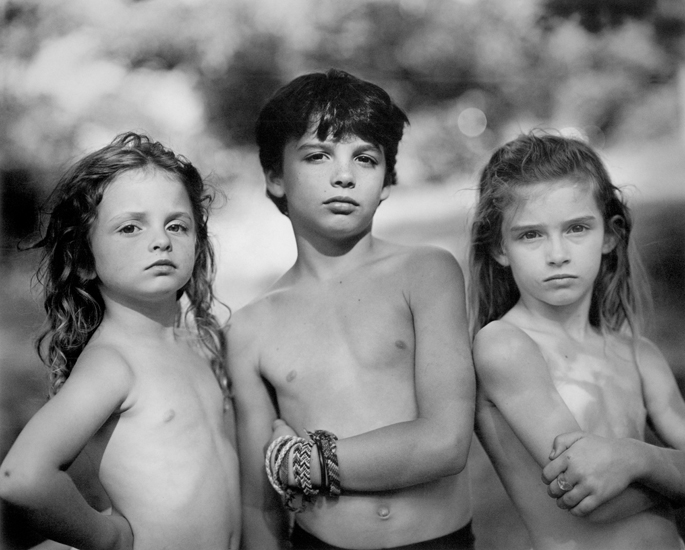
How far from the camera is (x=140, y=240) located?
112 centimetres

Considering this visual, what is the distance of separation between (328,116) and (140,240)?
0.35 meters

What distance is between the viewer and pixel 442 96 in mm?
1366

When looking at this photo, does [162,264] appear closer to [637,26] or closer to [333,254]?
[333,254]

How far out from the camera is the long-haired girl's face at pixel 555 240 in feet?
3.87

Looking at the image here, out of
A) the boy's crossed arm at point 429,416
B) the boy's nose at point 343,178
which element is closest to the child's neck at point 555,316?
the boy's crossed arm at point 429,416

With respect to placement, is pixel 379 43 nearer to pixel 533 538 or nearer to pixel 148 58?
pixel 148 58

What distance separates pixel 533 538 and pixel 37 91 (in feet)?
3.58

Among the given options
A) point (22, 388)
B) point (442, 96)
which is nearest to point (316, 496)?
point (22, 388)

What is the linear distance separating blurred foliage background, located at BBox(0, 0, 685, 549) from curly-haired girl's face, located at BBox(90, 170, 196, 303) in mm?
183

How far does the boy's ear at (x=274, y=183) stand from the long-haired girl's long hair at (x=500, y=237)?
1.10 feet

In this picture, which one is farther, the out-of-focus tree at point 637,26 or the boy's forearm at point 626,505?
the out-of-focus tree at point 637,26

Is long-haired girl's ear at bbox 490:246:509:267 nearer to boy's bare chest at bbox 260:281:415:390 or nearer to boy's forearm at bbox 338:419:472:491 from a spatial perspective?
boy's bare chest at bbox 260:281:415:390

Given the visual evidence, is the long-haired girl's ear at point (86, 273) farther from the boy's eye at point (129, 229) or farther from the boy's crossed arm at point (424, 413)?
the boy's crossed arm at point (424, 413)

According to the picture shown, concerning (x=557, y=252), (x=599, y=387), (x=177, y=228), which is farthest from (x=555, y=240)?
(x=177, y=228)
